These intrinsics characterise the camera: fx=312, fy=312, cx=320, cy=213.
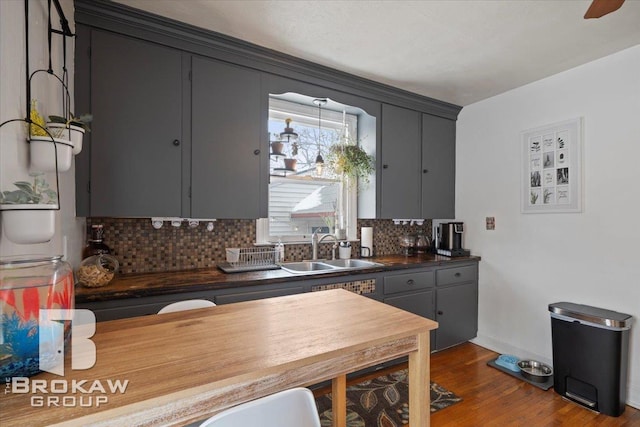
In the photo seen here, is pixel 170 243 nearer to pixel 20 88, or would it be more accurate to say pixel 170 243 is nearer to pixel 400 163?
pixel 20 88

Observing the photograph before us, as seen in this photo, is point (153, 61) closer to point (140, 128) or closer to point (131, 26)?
point (131, 26)

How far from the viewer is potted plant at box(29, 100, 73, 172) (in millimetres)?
1111

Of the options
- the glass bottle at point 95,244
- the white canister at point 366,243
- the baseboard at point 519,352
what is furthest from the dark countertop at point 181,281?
the baseboard at point 519,352

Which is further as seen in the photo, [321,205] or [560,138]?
[321,205]

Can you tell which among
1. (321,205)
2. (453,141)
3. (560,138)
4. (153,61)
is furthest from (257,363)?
(453,141)

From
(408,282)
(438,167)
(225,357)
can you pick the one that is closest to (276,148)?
(408,282)

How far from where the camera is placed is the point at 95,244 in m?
2.07

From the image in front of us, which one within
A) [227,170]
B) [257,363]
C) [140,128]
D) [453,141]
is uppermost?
[453,141]

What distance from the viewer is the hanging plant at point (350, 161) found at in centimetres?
306

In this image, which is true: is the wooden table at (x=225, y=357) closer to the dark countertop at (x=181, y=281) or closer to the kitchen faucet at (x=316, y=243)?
the dark countertop at (x=181, y=281)

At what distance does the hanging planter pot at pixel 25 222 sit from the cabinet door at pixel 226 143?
4.14 ft

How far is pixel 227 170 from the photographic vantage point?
231 cm

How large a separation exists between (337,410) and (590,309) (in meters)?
2.18

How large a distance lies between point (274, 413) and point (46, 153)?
118 cm
